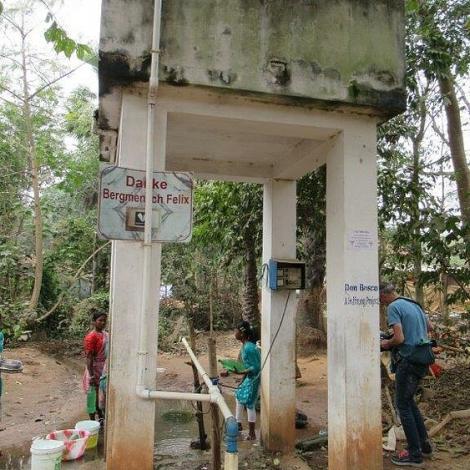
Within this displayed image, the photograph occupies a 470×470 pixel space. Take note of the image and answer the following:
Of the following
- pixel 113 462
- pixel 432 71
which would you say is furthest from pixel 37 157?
pixel 113 462

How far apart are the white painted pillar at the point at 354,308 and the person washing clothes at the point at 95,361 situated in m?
3.79

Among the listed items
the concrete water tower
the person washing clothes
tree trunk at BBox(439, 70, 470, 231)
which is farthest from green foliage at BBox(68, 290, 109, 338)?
the concrete water tower

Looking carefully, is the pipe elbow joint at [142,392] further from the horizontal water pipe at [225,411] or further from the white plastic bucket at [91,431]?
the white plastic bucket at [91,431]

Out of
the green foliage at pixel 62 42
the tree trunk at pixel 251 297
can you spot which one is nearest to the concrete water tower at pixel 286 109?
the green foliage at pixel 62 42

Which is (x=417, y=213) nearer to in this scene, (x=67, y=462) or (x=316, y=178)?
(x=316, y=178)

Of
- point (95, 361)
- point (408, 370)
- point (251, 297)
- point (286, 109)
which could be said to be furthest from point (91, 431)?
point (251, 297)

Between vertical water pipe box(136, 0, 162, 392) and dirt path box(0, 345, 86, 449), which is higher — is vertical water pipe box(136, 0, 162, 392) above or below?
above

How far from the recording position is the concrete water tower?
145 inches

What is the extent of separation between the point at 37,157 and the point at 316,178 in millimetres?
8755

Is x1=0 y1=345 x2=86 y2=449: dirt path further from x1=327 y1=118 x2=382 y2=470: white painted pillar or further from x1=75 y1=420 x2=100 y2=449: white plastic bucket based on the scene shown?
x1=327 y1=118 x2=382 y2=470: white painted pillar

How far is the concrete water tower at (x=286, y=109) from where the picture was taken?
3.68 metres

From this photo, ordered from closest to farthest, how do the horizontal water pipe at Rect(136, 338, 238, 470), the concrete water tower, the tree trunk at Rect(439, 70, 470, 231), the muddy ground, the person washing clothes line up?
the horizontal water pipe at Rect(136, 338, 238, 470) < the concrete water tower < the muddy ground < the person washing clothes < the tree trunk at Rect(439, 70, 470, 231)

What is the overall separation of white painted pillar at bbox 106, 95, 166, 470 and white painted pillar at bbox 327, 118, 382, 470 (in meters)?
1.66

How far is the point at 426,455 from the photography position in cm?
525
